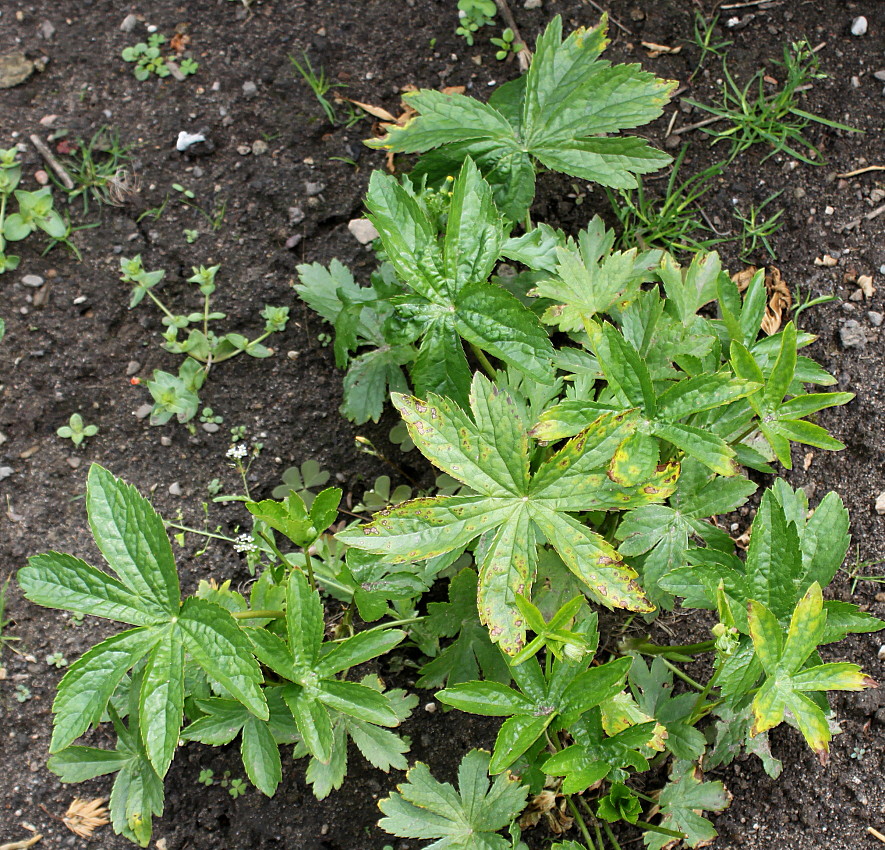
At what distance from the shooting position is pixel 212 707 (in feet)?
Result: 6.09

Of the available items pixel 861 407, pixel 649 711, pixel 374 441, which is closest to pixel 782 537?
pixel 649 711

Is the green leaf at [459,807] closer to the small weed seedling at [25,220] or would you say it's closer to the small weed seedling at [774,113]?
the small weed seedling at [25,220]

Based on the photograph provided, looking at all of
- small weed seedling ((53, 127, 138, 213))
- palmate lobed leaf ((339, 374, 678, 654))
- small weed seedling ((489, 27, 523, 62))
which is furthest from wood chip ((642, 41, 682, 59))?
small weed seedling ((53, 127, 138, 213))

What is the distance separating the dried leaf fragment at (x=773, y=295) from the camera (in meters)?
2.64

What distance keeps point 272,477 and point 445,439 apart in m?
1.01

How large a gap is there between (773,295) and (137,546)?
216 centimetres

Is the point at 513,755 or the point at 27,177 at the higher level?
the point at 27,177

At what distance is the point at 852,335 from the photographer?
2605mm

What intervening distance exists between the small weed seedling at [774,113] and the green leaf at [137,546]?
2.33 m

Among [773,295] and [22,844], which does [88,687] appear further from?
[773,295]

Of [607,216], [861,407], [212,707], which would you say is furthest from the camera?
[607,216]

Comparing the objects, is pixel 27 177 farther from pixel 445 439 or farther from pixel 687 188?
pixel 687 188

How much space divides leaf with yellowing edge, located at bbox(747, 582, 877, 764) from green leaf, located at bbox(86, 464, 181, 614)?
123 cm


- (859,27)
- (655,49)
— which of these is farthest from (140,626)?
(859,27)
